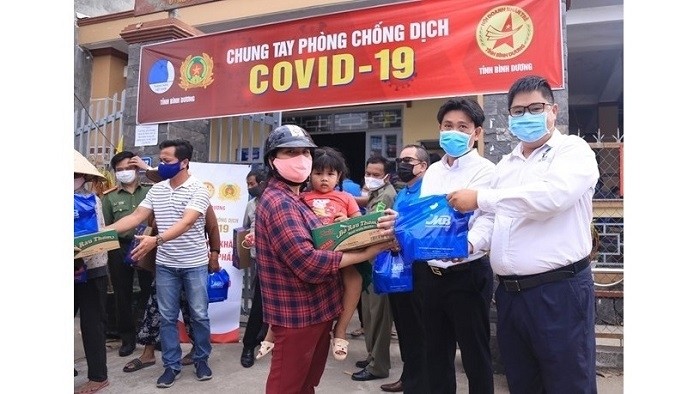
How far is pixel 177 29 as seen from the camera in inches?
218

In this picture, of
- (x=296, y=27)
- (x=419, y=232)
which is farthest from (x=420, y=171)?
(x=296, y=27)

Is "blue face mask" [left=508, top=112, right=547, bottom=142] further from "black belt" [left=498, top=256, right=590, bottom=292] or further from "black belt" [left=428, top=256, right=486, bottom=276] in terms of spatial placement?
"black belt" [left=428, top=256, right=486, bottom=276]

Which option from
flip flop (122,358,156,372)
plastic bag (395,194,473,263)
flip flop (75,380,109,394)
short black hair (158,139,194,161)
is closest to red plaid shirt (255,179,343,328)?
plastic bag (395,194,473,263)

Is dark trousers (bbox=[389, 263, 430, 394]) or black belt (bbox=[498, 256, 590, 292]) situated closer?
black belt (bbox=[498, 256, 590, 292])

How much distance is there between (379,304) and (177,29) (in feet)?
12.7

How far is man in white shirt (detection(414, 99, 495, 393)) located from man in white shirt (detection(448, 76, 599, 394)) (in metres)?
0.41

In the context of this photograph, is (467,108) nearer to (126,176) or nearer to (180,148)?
(180,148)

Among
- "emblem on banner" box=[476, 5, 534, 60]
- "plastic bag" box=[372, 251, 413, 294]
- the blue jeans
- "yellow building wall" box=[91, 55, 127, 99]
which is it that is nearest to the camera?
"plastic bag" box=[372, 251, 413, 294]

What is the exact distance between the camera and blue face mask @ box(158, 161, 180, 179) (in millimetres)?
3736

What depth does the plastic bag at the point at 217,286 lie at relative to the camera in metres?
4.25

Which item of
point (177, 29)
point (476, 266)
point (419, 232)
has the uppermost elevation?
point (177, 29)

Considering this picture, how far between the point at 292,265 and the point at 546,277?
41.9 inches

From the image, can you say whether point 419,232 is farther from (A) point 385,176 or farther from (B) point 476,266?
(A) point 385,176

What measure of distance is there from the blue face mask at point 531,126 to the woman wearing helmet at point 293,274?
2.28 feet
